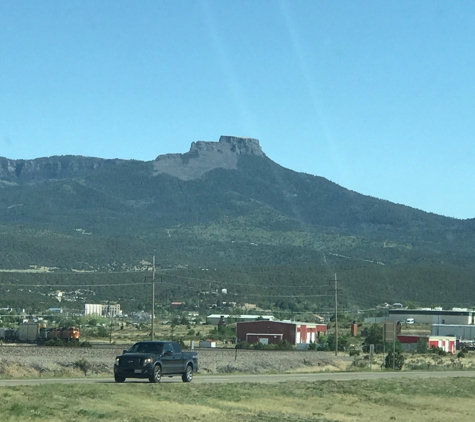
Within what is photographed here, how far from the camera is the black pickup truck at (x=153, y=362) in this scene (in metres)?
36.5

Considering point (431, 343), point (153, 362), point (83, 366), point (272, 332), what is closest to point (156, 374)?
point (153, 362)

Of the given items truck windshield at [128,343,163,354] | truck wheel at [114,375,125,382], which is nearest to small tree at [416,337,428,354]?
truck windshield at [128,343,163,354]

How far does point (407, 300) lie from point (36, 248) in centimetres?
7514

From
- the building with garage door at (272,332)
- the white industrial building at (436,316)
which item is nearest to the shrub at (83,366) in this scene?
the building with garage door at (272,332)

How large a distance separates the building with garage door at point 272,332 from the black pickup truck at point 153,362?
74874 mm

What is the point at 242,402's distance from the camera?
31891mm

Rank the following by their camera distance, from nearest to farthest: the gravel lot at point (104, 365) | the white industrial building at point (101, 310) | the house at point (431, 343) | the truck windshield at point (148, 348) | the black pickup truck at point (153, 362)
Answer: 1. the black pickup truck at point (153, 362)
2. the truck windshield at point (148, 348)
3. the gravel lot at point (104, 365)
4. the house at point (431, 343)
5. the white industrial building at point (101, 310)

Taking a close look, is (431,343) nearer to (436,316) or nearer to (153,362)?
(436,316)

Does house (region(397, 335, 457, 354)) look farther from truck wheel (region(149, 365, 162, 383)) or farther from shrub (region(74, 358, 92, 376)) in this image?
truck wheel (region(149, 365, 162, 383))

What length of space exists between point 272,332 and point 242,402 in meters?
85.4

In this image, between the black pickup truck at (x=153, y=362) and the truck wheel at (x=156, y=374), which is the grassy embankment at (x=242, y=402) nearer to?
the truck wheel at (x=156, y=374)

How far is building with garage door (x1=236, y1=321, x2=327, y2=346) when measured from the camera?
114m

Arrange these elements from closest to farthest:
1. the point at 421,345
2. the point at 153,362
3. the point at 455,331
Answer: the point at 153,362, the point at 421,345, the point at 455,331

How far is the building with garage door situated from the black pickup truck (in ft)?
246
